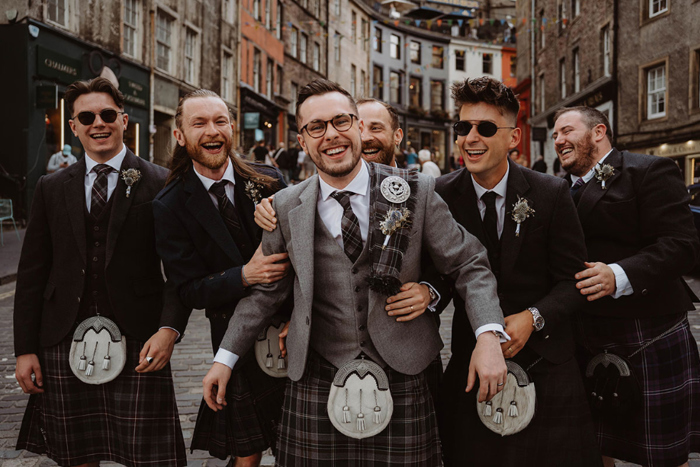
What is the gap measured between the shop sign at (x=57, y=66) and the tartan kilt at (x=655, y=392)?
A: 16046 mm

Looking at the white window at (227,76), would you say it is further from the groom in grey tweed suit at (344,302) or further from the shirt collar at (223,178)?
the groom in grey tweed suit at (344,302)

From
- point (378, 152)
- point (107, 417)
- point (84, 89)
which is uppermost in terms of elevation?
point (84, 89)

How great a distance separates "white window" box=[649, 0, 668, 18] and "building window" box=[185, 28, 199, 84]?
15928 mm

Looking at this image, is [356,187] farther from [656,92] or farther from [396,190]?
[656,92]

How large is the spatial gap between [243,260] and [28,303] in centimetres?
111

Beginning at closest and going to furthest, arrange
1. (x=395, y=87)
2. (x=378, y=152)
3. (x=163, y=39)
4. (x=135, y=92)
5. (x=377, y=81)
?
(x=378, y=152)
(x=135, y=92)
(x=163, y=39)
(x=377, y=81)
(x=395, y=87)

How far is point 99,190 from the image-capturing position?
3.21 meters

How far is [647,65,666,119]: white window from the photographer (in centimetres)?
2002

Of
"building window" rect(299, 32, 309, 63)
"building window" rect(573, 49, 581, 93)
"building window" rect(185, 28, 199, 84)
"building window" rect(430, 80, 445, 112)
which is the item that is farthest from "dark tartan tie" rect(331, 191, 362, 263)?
"building window" rect(430, 80, 445, 112)

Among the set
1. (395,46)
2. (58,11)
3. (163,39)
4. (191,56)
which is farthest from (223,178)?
(395,46)

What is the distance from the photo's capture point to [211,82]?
2523cm

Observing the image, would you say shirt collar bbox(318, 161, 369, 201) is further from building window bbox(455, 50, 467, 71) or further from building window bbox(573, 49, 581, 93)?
building window bbox(455, 50, 467, 71)

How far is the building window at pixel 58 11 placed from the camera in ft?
52.6

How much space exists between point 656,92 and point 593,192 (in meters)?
19.8
